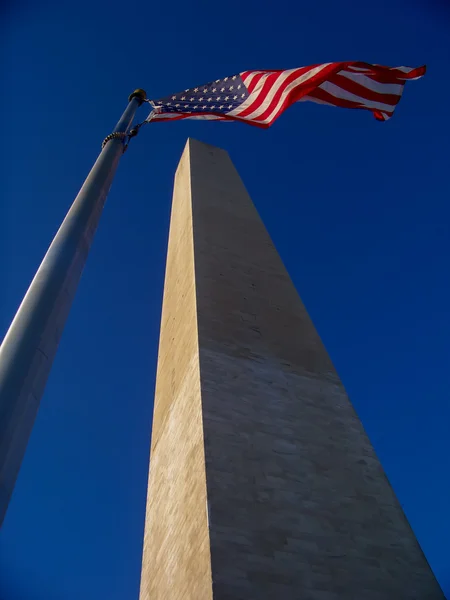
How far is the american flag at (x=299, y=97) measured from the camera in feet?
34.6

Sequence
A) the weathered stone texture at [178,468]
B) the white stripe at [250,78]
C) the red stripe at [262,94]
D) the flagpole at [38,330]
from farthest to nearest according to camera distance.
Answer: the white stripe at [250,78] → the red stripe at [262,94] → the weathered stone texture at [178,468] → the flagpole at [38,330]

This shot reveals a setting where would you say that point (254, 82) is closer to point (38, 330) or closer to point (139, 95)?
point (139, 95)

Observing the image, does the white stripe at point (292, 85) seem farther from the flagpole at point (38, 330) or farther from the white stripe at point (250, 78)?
the flagpole at point (38, 330)

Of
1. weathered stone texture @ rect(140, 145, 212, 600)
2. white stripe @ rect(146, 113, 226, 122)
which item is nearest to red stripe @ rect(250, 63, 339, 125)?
white stripe @ rect(146, 113, 226, 122)

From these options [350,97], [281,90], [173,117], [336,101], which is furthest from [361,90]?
[173,117]

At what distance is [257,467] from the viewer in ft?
28.6

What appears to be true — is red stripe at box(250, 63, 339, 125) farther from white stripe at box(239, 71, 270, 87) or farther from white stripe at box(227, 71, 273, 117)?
white stripe at box(239, 71, 270, 87)

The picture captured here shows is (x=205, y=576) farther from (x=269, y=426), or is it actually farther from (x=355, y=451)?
(x=355, y=451)

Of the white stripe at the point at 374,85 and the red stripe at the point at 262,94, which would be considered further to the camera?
the white stripe at the point at 374,85

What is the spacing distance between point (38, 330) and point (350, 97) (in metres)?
8.75

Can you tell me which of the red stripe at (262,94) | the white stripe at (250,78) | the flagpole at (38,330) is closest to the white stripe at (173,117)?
the red stripe at (262,94)

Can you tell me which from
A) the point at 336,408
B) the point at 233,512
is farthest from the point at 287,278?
the point at 233,512

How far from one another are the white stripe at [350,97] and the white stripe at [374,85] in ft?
0.80

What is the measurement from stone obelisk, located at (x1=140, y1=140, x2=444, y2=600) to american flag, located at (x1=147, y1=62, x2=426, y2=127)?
3.58m
